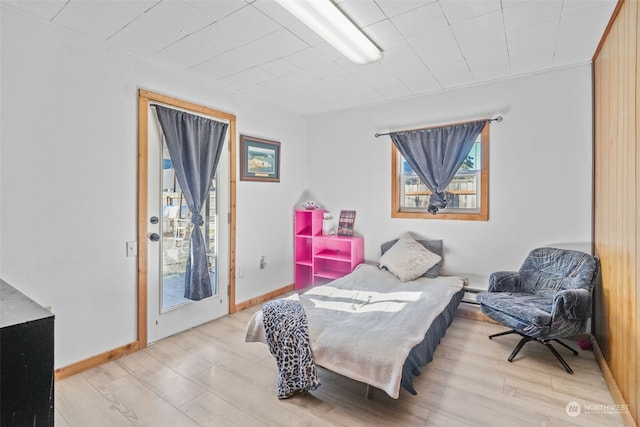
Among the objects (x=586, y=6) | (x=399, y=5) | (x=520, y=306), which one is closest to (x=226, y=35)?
(x=399, y=5)

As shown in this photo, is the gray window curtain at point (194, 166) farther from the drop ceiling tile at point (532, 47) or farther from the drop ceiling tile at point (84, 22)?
the drop ceiling tile at point (532, 47)

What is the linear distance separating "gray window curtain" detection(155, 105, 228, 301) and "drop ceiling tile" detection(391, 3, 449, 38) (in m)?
2.04

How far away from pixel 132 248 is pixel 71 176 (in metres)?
0.72

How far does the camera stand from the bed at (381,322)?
192 centimetres

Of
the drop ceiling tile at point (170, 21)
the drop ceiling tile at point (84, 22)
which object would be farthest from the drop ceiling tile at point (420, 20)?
the drop ceiling tile at point (84, 22)

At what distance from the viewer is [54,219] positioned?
230cm

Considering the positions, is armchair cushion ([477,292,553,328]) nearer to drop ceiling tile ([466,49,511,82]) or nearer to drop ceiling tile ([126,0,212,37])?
drop ceiling tile ([466,49,511,82])

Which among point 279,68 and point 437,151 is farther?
point 437,151

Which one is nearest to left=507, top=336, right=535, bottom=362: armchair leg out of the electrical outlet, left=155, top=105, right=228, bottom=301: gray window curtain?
left=155, top=105, right=228, bottom=301: gray window curtain

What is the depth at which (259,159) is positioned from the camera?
396 centimetres

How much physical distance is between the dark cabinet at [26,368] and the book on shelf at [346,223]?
11.9 ft

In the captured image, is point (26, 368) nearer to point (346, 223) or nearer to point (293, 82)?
point (293, 82)

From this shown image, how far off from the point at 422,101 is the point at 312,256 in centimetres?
242

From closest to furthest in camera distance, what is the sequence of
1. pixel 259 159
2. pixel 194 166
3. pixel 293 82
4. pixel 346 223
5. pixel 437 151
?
1. pixel 194 166
2. pixel 293 82
3. pixel 437 151
4. pixel 259 159
5. pixel 346 223
